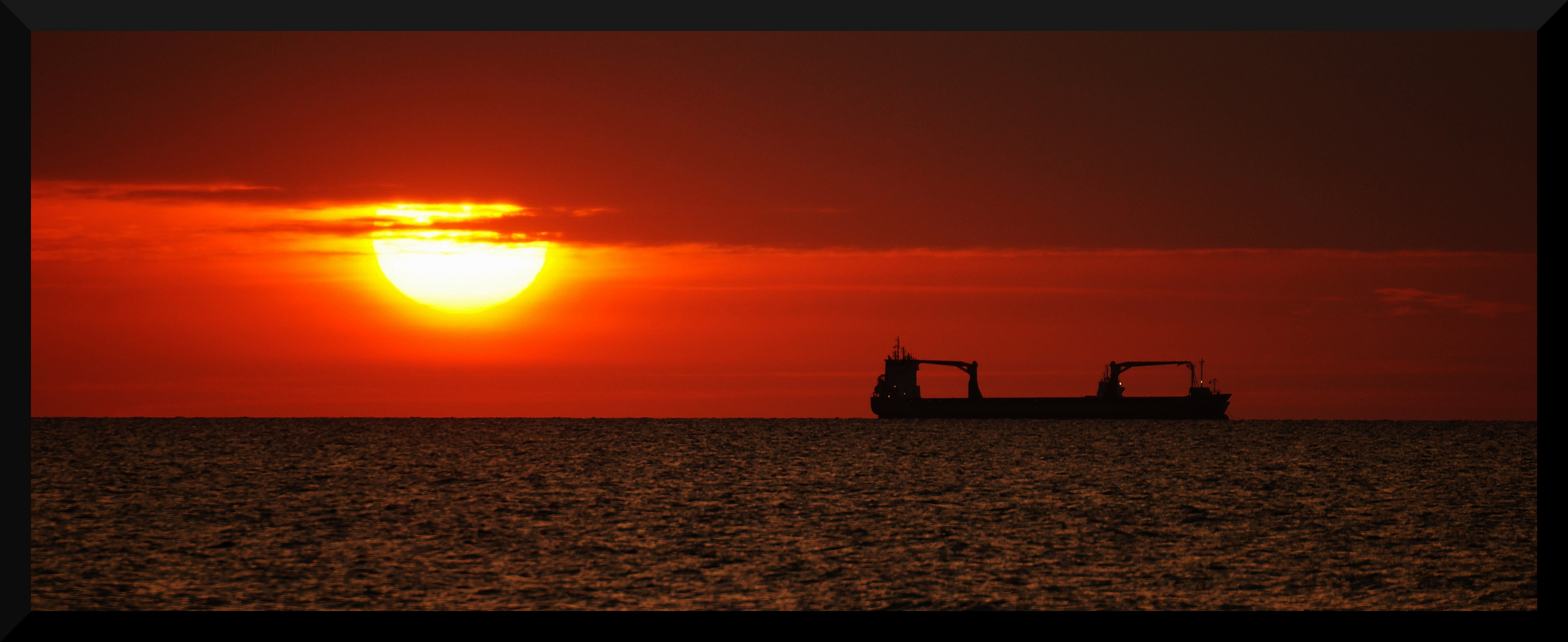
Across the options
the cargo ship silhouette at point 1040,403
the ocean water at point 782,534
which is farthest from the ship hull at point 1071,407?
the ocean water at point 782,534

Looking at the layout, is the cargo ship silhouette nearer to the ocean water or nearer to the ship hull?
the ship hull

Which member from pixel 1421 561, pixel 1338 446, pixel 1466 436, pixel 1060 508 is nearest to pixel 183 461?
pixel 1060 508

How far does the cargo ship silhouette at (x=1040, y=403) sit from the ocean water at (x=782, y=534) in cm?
4497

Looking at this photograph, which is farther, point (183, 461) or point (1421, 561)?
point (183, 461)

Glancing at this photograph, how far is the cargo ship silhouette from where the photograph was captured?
12150 centimetres

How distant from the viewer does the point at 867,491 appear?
154 feet

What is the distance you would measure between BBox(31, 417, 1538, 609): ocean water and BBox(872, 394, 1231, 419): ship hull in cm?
4657

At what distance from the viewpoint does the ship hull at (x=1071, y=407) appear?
12319 cm

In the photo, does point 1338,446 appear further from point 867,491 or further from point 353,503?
point 353,503

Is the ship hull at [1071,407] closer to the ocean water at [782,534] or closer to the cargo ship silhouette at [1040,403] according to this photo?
the cargo ship silhouette at [1040,403]

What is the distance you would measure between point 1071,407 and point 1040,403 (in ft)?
10.8

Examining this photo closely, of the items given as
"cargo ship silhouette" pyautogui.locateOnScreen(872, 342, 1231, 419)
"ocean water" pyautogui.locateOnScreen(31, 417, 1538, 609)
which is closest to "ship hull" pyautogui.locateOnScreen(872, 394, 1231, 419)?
"cargo ship silhouette" pyautogui.locateOnScreen(872, 342, 1231, 419)
